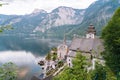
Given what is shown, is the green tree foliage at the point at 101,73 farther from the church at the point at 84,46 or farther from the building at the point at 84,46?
the building at the point at 84,46

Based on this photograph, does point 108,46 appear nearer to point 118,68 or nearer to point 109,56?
point 109,56

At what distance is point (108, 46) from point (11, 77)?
1099 inches

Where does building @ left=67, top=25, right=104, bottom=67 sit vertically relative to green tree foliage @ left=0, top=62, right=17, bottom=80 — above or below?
below

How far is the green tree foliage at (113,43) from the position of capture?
33781 millimetres

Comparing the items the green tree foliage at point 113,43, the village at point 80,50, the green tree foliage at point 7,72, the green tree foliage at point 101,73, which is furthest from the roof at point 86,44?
the green tree foliage at point 7,72

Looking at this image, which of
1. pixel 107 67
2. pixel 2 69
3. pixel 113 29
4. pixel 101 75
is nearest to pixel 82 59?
pixel 101 75

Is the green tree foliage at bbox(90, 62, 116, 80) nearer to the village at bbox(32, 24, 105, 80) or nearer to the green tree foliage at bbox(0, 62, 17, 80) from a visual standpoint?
the village at bbox(32, 24, 105, 80)

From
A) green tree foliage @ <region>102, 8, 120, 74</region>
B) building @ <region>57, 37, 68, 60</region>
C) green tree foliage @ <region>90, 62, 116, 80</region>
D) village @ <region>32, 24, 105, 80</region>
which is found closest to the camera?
green tree foliage @ <region>90, 62, 116, 80</region>

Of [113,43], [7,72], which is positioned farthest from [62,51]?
[7,72]

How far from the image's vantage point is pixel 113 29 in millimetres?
36688

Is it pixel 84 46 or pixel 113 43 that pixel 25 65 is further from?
pixel 113 43

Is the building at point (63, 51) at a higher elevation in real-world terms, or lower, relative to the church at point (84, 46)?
lower

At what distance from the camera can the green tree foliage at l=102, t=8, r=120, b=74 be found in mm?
33781

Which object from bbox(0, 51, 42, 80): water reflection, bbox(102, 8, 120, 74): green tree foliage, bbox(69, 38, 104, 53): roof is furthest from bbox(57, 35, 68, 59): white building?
bbox(102, 8, 120, 74): green tree foliage
